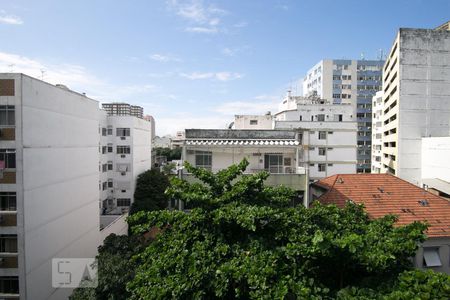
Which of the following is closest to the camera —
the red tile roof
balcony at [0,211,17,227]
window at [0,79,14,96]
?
window at [0,79,14,96]

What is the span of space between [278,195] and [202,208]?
8.09 feet

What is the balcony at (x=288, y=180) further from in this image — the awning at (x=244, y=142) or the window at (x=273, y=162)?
the window at (x=273, y=162)

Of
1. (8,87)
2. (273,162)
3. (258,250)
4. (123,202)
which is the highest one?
(8,87)

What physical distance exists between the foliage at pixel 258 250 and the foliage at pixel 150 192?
23.7 m

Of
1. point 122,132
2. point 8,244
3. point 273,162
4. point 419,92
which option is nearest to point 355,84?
point 419,92

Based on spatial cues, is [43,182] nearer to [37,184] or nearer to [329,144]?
[37,184]

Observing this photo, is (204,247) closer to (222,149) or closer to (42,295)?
(222,149)

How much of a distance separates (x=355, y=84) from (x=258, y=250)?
6100 cm

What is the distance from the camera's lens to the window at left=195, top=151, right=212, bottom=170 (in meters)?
16.1

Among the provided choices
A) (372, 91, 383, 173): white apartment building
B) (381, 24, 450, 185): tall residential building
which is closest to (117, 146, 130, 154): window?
(381, 24, 450, 185): tall residential building

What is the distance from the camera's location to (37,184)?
12750 mm

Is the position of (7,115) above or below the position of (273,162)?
above

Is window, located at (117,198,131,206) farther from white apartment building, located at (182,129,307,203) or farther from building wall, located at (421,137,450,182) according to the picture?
building wall, located at (421,137,450,182)

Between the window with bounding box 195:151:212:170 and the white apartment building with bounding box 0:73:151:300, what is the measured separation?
6946 millimetres
